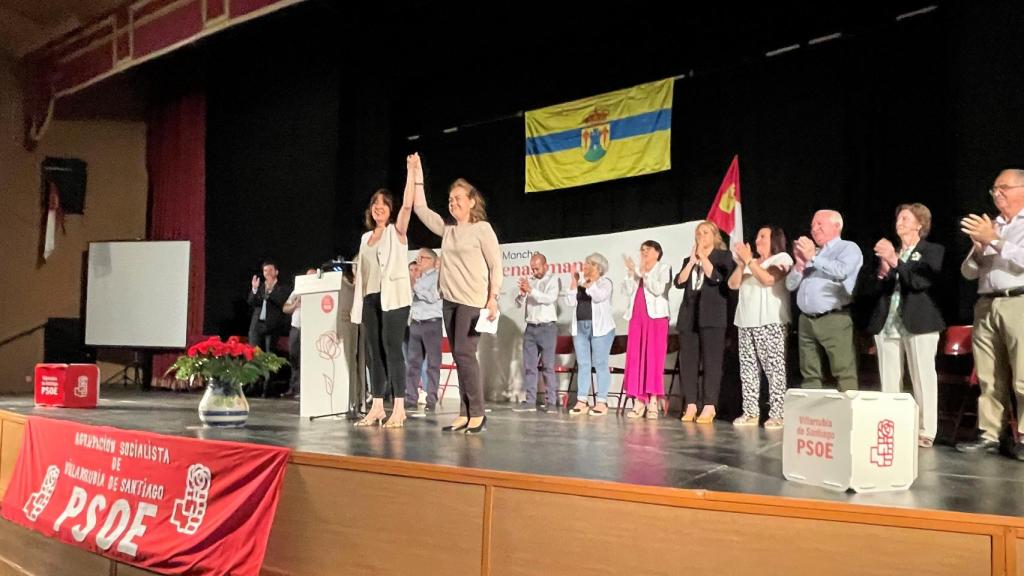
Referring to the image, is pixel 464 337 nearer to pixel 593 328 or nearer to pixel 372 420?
pixel 372 420

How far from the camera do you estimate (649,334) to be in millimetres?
5539

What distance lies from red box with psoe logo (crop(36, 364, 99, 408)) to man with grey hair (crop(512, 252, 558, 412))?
3289mm

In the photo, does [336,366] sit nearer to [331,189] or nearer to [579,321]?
[579,321]

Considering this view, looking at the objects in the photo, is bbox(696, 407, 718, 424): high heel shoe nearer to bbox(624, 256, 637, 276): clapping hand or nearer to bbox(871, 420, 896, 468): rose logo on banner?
bbox(624, 256, 637, 276): clapping hand

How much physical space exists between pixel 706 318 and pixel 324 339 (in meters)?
2.51

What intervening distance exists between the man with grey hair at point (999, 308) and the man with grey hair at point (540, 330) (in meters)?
3.40

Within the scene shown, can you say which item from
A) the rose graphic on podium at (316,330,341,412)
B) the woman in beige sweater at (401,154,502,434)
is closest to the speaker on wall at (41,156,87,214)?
the rose graphic on podium at (316,330,341,412)

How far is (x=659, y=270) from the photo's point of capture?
5.47 meters

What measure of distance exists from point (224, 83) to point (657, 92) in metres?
5.63

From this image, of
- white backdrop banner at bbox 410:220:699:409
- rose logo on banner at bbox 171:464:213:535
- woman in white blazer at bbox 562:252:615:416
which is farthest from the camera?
white backdrop banner at bbox 410:220:699:409

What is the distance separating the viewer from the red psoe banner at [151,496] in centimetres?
289

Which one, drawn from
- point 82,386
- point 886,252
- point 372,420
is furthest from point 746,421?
point 82,386

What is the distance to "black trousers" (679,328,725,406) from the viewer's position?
16.4 feet

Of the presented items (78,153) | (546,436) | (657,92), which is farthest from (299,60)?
(546,436)
